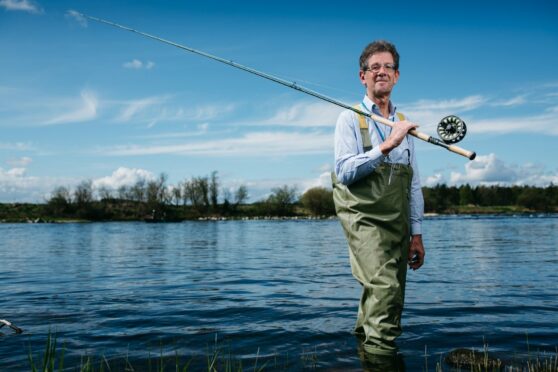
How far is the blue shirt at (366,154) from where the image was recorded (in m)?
4.05

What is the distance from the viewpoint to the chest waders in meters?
4.18

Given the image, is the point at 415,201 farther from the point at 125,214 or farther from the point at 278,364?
the point at 125,214

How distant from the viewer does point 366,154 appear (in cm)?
404

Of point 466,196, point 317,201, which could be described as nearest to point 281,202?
point 317,201

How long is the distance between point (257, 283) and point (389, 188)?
8962 millimetres

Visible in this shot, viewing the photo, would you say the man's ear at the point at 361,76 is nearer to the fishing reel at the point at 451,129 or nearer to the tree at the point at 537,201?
the fishing reel at the point at 451,129

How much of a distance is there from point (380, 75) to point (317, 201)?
132 m

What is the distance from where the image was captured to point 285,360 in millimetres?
5371

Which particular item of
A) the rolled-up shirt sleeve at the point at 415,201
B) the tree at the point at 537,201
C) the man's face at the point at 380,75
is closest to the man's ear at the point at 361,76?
the man's face at the point at 380,75

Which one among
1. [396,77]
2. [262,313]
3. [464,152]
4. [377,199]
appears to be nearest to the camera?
[464,152]

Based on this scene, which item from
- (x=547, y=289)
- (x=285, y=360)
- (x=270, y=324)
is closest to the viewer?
(x=285, y=360)

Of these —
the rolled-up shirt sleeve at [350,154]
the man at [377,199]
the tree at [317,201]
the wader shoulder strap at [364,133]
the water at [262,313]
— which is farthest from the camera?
the tree at [317,201]

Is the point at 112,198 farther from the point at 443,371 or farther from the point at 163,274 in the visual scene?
the point at 443,371

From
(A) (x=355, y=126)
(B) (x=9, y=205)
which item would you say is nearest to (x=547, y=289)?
(A) (x=355, y=126)
